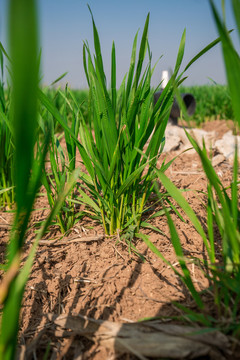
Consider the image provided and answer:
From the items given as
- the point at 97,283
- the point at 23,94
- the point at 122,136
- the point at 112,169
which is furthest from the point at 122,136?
the point at 23,94

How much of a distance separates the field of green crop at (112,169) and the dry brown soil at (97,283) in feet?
0.15

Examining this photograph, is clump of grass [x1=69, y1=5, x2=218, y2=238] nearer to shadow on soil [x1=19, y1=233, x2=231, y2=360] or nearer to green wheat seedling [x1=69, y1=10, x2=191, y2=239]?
green wheat seedling [x1=69, y1=10, x2=191, y2=239]

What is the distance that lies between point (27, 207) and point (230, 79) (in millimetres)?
430

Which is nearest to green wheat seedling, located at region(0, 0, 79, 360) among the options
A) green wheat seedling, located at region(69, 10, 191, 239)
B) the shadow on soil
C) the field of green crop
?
the field of green crop

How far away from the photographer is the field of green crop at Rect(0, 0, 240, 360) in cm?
A: 27

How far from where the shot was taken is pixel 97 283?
3.17ft

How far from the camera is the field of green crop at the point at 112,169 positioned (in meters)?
0.27

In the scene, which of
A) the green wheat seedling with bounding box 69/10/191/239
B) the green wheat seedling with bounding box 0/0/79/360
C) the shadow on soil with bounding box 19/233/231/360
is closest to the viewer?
the green wheat seedling with bounding box 0/0/79/360

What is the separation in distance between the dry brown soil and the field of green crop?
1.8 inches

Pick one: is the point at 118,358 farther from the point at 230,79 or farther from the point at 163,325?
the point at 230,79

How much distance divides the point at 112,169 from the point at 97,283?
0.40 m

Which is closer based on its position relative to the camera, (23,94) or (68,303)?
(23,94)

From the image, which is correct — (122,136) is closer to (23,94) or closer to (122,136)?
(122,136)

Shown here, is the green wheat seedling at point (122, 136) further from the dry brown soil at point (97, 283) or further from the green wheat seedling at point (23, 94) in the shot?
the green wheat seedling at point (23, 94)
